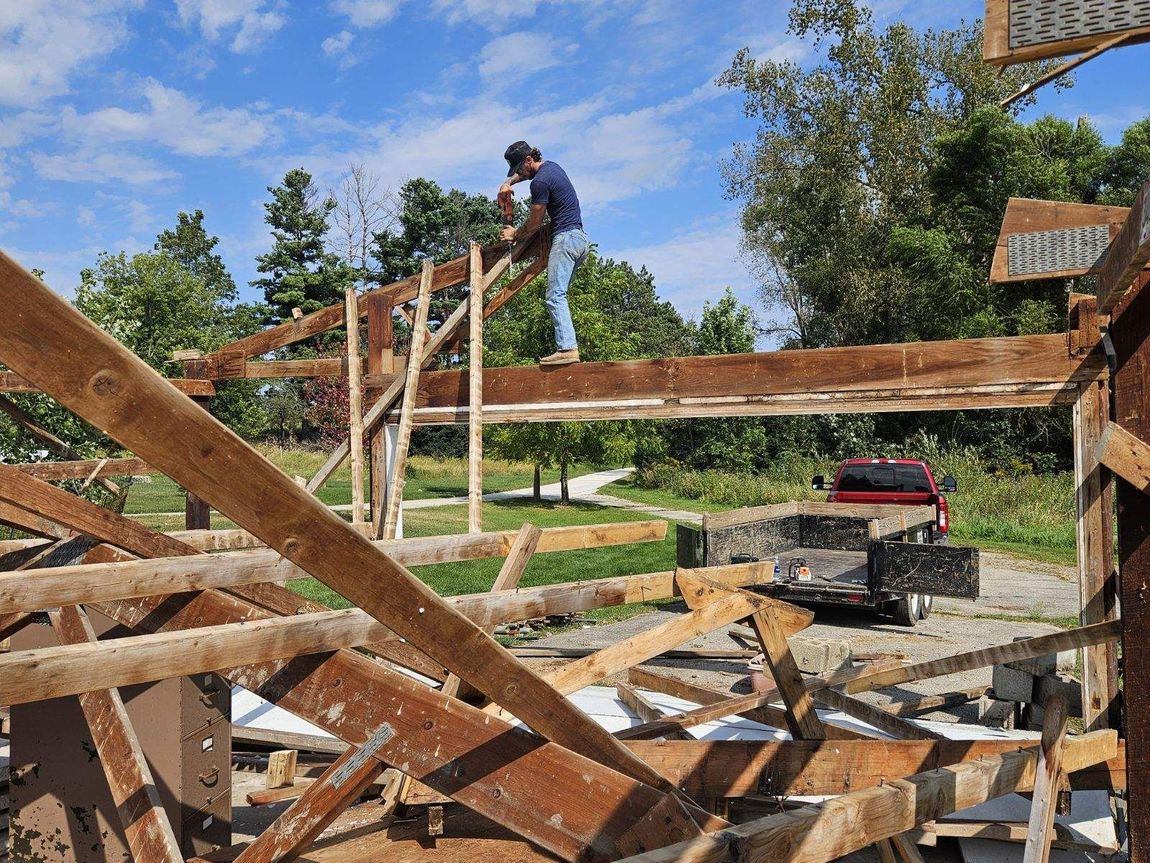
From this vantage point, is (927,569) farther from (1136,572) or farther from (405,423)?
(1136,572)

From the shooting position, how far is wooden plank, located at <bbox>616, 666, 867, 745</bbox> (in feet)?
14.5

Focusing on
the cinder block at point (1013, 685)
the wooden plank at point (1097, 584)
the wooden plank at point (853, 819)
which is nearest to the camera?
the wooden plank at point (853, 819)

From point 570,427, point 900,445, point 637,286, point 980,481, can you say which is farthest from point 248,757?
point 637,286

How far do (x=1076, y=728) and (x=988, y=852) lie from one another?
11.4 ft

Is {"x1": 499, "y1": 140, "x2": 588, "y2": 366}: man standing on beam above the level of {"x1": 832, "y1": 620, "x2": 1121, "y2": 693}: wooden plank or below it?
above

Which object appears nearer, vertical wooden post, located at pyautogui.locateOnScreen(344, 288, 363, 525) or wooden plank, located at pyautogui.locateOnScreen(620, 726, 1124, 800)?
wooden plank, located at pyautogui.locateOnScreen(620, 726, 1124, 800)

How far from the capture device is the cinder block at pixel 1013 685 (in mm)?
6191

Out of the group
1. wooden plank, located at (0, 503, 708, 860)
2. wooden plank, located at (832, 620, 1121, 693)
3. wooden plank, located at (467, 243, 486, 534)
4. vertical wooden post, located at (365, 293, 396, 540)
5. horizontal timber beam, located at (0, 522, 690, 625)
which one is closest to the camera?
wooden plank, located at (0, 503, 708, 860)

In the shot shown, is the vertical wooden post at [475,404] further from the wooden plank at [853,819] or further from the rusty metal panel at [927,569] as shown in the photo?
the rusty metal panel at [927,569]

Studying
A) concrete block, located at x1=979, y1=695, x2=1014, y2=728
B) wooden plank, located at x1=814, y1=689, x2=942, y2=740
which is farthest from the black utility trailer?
wooden plank, located at x1=814, y1=689, x2=942, y2=740

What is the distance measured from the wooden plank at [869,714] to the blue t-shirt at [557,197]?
4267 millimetres

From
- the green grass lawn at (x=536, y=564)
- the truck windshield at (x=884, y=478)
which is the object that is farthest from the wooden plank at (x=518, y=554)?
the truck windshield at (x=884, y=478)

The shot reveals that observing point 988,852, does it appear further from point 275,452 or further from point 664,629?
point 275,452

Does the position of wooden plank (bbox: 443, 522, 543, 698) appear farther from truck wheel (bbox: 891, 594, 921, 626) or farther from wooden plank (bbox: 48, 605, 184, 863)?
truck wheel (bbox: 891, 594, 921, 626)
